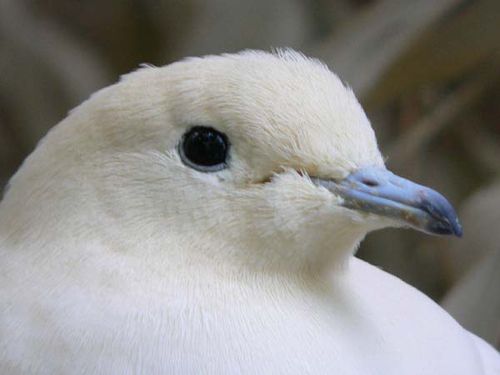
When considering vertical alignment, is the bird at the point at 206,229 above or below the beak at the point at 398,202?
below

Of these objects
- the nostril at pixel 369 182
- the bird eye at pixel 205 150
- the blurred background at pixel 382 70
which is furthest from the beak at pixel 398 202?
the blurred background at pixel 382 70

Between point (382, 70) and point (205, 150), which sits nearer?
point (205, 150)

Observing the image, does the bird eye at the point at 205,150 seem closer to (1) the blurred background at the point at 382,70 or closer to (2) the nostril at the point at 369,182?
(2) the nostril at the point at 369,182

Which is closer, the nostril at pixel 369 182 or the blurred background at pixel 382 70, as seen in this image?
→ the nostril at pixel 369 182

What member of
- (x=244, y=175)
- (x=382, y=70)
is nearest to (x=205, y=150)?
(x=244, y=175)

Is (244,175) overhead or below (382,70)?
below

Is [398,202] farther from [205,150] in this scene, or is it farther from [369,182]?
[205,150]

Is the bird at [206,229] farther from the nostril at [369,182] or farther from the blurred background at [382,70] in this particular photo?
the blurred background at [382,70]
